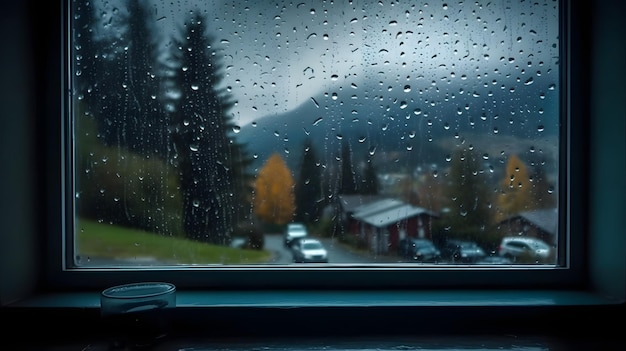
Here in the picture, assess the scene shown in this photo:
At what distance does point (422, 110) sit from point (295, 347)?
1.68ft

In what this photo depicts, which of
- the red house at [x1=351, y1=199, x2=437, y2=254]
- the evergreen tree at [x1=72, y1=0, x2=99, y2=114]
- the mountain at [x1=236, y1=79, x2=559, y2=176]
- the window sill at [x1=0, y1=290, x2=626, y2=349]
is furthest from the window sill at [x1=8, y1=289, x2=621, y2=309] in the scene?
the evergreen tree at [x1=72, y1=0, x2=99, y2=114]

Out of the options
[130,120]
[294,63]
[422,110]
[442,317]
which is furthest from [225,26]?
[442,317]

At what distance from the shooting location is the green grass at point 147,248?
85 cm

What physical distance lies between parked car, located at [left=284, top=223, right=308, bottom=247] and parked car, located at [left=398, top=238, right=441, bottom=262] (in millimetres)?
199

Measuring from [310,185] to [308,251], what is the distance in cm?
14

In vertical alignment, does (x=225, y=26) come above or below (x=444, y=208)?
above

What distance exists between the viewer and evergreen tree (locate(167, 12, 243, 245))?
85cm

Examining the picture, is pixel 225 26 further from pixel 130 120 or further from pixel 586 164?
pixel 586 164

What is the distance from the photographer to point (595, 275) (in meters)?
0.83

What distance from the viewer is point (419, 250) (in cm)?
86

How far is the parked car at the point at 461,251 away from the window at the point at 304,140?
15 millimetres

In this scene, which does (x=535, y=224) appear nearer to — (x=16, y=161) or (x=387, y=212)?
(x=387, y=212)

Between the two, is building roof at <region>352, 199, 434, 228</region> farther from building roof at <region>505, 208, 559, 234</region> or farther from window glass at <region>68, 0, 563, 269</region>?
building roof at <region>505, 208, 559, 234</region>

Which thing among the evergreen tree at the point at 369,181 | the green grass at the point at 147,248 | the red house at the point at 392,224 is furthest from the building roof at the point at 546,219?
the green grass at the point at 147,248
